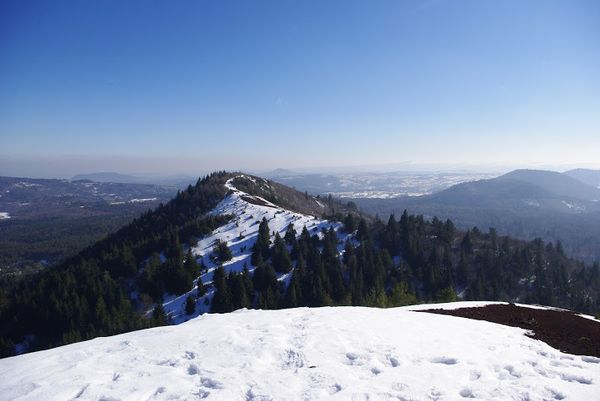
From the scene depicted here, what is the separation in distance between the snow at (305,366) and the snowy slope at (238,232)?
205 ft

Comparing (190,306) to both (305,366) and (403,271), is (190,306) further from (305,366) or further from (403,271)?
(305,366)

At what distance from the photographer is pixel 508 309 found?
2623cm

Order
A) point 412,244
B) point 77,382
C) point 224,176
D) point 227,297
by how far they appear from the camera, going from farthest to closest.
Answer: point 224,176 < point 412,244 < point 227,297 < point 77,382

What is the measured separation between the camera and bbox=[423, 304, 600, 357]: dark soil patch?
53.1ft

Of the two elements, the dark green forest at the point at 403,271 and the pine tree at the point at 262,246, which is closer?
the dark green forest at the point at 403,271

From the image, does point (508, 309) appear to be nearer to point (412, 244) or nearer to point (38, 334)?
point (412, 244)

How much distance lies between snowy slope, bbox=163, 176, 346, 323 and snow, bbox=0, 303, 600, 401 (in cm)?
6255

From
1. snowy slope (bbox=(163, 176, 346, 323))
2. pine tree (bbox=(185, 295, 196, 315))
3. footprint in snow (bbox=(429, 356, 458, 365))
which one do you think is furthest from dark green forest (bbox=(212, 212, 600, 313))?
footprint in snow (bbox=(429, 356, 458, 365))

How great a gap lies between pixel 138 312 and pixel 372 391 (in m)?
79.2

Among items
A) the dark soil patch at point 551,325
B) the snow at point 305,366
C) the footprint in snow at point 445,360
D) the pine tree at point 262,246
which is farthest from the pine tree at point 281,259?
the footprint in snow at point 445,360

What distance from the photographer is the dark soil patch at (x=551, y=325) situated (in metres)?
16.2

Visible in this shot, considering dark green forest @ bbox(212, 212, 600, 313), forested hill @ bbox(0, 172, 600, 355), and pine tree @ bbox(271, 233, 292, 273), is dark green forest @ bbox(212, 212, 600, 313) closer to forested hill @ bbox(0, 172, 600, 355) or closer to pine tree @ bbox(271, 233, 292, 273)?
pine tree @ bbox(271, 233, 292, 273)

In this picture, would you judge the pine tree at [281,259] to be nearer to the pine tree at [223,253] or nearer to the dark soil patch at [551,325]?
the pine tree at [223,253]

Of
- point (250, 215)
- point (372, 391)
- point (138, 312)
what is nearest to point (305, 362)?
point (372, 391)
